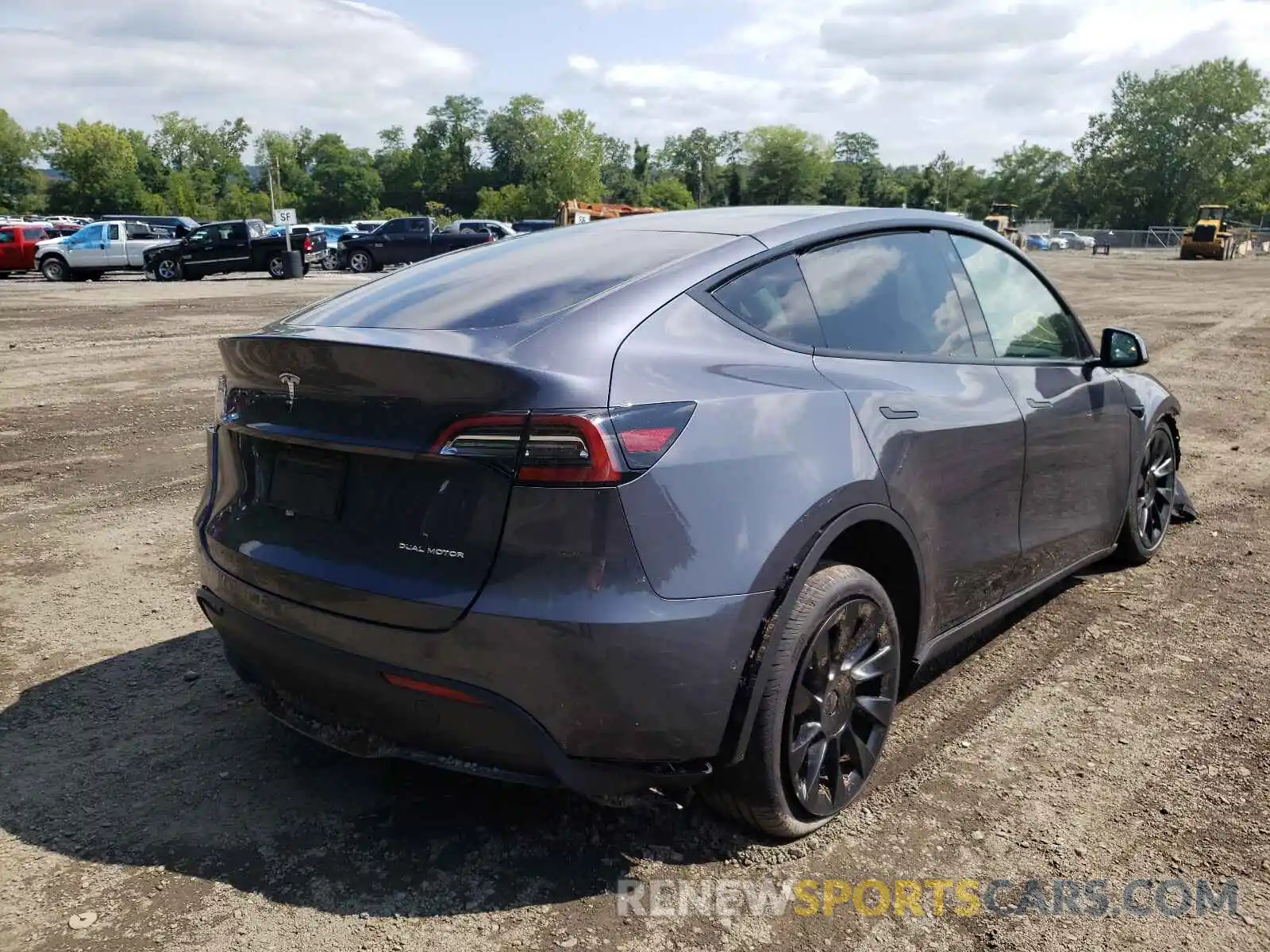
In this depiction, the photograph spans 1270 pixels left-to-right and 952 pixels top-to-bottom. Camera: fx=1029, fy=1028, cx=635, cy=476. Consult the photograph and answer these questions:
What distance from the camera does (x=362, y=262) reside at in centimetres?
3466

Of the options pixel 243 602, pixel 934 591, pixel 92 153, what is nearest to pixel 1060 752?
pixel 934 591

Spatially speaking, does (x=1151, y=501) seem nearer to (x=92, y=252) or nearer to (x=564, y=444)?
(x=564, y=444)

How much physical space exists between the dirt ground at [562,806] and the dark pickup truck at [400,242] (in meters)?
29.5

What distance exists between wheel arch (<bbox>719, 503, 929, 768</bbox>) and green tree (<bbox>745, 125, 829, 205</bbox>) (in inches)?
4980

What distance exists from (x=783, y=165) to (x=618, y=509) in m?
141

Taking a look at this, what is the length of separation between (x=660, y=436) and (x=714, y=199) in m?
130

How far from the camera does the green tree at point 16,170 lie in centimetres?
10644

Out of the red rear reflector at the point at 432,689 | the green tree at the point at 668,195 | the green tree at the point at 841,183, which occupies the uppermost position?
the green tree at the point at 841,183

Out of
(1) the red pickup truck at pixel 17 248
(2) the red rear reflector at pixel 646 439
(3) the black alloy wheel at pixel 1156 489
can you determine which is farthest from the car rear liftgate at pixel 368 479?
(1) the red pickup truck at pixel 17 248

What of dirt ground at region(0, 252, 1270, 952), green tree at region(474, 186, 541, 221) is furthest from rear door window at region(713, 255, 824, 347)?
green tree at region(474, 186, 541, 221)

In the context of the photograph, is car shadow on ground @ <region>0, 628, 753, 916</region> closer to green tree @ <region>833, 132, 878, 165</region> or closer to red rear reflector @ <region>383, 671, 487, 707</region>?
red rear reflector @ <region>383, 671, 487, 707</region>

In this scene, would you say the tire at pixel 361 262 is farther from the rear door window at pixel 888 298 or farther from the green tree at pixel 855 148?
the green tree at pixel 855 148

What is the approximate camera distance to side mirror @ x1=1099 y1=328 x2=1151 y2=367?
169 inches

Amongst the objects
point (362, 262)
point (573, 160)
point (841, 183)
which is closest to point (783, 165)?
point (841, 183)
